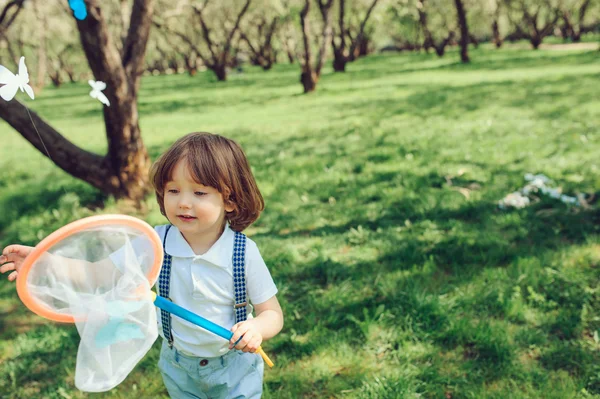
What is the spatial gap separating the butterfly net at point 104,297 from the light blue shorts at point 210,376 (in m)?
0.41

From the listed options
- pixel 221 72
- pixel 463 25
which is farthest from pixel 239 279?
pixel 221 72

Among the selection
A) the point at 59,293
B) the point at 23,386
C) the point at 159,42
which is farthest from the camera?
the point at 159,42

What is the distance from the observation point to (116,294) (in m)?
1.57

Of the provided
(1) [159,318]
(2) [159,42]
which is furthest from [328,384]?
(2) [159,42]

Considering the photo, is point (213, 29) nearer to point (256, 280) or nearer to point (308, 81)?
point (308, 81)

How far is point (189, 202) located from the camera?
5.68 ft

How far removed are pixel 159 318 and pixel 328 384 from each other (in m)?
1.17

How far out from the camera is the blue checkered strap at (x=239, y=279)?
1830 millimetres

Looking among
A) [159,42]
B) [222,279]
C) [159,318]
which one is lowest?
[159,318]

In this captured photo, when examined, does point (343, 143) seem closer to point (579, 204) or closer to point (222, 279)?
point (579, 204)

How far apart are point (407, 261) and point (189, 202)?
2.55 m

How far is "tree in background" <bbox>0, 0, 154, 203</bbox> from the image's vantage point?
509 cm

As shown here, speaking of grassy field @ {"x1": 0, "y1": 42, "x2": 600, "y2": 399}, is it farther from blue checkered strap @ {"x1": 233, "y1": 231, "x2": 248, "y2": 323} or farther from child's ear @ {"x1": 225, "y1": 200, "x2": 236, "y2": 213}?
child's ear @ {"x1": 225, "y1": 200, "x2": 236, "y2": 213}

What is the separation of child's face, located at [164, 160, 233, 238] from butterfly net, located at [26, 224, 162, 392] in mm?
186
